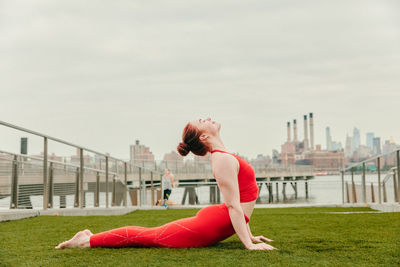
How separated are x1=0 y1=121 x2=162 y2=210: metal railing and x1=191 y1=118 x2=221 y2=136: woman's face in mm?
3172

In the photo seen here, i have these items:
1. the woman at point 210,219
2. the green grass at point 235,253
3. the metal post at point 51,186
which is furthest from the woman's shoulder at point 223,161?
the metal post at point 51,186

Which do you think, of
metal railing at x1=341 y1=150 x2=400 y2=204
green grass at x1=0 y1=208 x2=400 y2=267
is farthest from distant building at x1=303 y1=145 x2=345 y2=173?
green grass at x1=0 y1=208 x2=400 y2=267

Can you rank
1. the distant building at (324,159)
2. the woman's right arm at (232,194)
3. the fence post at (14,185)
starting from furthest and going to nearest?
1. the distant building at (324,159)
2. the fence post at (14,185)
3. the woman's right arm at (232,194)

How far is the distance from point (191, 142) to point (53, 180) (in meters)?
4.90

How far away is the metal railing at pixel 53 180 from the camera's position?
Answer: 6648mm

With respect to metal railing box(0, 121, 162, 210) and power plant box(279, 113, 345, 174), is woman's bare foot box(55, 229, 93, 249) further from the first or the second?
power plant box(279, 113, 345, 174)

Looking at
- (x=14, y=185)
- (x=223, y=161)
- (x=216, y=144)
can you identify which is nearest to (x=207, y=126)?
(x=216, y=144)

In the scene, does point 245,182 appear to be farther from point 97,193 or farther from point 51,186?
point 97,193

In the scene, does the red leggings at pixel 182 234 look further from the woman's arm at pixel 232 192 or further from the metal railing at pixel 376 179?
the metal railing at pixel 376 179

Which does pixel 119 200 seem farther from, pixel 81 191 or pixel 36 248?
pixel 36 248

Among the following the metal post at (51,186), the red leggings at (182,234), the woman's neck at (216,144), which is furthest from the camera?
the metal post at (51,186)

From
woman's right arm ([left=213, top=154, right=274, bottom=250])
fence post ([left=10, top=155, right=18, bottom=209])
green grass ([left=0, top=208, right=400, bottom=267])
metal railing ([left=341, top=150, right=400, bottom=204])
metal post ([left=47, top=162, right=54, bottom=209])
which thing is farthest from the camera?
metal railing ([left=341, top=150, right=400, bottom=204])

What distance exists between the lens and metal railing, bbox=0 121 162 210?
665 cm

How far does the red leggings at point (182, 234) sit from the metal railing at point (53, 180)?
2.98 meters
